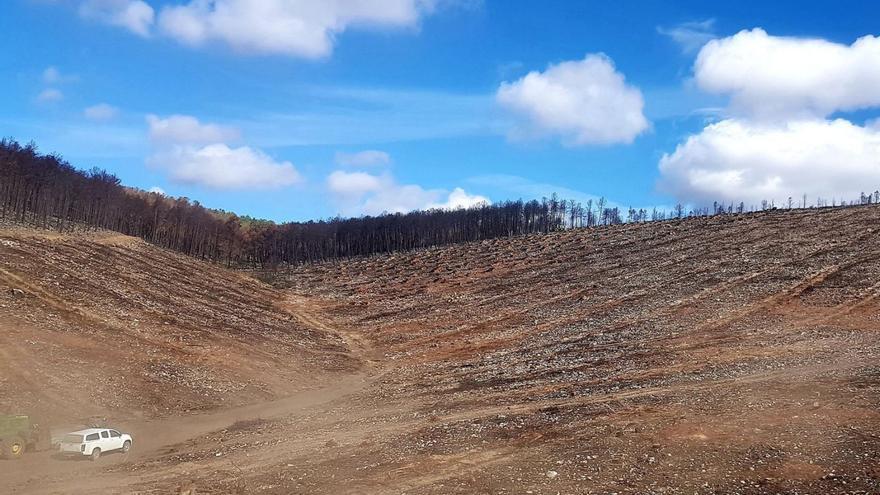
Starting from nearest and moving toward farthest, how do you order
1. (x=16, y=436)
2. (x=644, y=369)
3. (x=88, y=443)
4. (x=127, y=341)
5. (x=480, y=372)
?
(x=88, y=443)
(x=16, y=436)
(x=644, y=369)
(x=127, y=341)
(x=480, y=372)

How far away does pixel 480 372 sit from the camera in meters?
41.7

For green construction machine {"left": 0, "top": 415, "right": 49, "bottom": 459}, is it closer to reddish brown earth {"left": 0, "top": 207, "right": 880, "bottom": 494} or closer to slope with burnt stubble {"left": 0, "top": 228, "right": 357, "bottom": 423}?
reddish brown earth {"left": 0, "top": 207, "right": 880, "bottom": 494}

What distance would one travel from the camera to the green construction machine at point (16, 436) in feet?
75.6

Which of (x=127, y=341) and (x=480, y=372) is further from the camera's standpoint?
(x=480, y=372)

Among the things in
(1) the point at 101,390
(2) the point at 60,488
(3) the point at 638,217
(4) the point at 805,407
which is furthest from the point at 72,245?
(3) the point at 638,217

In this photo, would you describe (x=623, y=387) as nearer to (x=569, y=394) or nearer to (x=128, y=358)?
(x=569, y=394)

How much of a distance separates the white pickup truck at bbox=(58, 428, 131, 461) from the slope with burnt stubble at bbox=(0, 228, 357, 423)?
6.65 metres

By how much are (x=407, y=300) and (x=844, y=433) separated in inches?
2542

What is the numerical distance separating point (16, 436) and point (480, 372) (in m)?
26.3

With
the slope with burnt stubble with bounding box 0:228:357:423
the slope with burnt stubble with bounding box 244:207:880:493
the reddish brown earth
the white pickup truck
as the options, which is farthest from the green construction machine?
the slope with burnt stubble with bounding box 244:207:880:493

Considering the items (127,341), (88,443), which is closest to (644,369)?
(88,443)

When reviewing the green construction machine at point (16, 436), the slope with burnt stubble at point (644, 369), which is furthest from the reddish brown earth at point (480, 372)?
the green construction machine at point (16, 436)

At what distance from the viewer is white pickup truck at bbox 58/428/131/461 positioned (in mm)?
23062

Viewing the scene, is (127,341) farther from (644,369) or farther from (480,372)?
(644,369)
